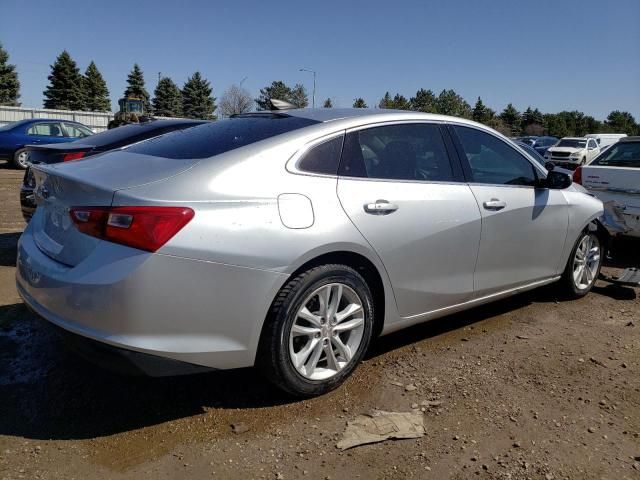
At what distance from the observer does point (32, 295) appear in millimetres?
2760

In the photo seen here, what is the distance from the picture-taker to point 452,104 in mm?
66688

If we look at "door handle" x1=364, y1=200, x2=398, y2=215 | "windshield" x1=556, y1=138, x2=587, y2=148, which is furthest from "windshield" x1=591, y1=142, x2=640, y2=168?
"windshield" x1=556, y1=138, x2=587, y2=148

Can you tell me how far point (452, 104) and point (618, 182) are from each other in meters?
63.8

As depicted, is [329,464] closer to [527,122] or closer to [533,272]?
[533,272]

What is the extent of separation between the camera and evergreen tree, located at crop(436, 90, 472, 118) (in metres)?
64.8

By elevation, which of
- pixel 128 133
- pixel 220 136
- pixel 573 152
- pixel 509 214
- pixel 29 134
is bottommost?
pixel 573 152

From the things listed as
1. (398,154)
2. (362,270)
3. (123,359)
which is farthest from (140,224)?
(398,154)

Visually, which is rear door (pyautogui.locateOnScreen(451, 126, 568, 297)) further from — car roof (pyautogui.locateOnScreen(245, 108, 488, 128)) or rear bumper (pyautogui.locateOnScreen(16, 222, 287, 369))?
rear bumper (pyautogui.locateOnScreen(16, 222, 287, 369))

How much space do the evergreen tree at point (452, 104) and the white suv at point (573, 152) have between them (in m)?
34.2

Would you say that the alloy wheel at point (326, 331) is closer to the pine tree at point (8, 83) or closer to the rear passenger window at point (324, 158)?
the rear passenger window at point (324, 158)

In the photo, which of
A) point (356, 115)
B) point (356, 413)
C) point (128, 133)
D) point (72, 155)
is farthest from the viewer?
point (128, 133)

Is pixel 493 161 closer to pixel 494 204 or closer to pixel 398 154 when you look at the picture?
pixel 494 204

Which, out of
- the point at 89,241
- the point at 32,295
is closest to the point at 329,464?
the point at 89,241

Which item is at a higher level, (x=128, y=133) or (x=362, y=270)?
(x=128, y=133)
